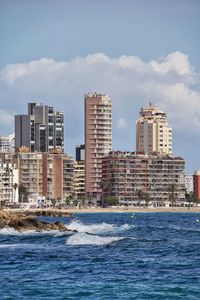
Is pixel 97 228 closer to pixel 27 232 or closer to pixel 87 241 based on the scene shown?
pixel 27 232

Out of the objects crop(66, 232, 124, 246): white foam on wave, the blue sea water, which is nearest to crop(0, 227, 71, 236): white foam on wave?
crop(66, 232, 124, 246): white foam on wave

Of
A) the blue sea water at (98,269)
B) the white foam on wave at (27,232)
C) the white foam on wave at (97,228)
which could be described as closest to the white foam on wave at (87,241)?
the blue sea water at (98,269)

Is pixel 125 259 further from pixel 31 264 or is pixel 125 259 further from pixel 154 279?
pixel 154 279

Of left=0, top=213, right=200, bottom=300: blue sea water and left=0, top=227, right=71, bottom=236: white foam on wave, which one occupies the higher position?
left=0, top=227, right=71, bottom=236: white foam on wave

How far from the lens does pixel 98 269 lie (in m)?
54.3

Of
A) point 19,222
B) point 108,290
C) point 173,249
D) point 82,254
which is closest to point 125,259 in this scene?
point 82,254

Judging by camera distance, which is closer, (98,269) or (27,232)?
(98,269)

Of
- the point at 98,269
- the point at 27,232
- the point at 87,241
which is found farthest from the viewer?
the point at 27,232

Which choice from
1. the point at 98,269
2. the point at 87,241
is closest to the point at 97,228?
the point at 87,241

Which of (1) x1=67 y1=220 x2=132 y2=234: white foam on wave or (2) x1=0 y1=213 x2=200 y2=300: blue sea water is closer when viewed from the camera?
(2) x1=0 y1=213 x2=200 y2=300: blue sea water

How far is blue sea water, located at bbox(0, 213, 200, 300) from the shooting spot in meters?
43.9

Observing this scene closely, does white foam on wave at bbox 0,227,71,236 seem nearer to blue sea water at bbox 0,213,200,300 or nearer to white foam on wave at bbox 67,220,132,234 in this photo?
white foam on wave at bbox 67,220,132,234

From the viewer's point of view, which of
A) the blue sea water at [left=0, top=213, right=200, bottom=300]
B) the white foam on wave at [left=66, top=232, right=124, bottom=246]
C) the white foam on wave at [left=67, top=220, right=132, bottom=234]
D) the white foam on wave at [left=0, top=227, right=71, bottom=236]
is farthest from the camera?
the white foam on wave at [left=67, top=220, right=132, bottom=234]

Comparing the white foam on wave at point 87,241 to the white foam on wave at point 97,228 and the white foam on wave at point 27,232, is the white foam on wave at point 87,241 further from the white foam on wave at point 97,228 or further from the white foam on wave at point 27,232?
the white foam on wave at point 97,228
